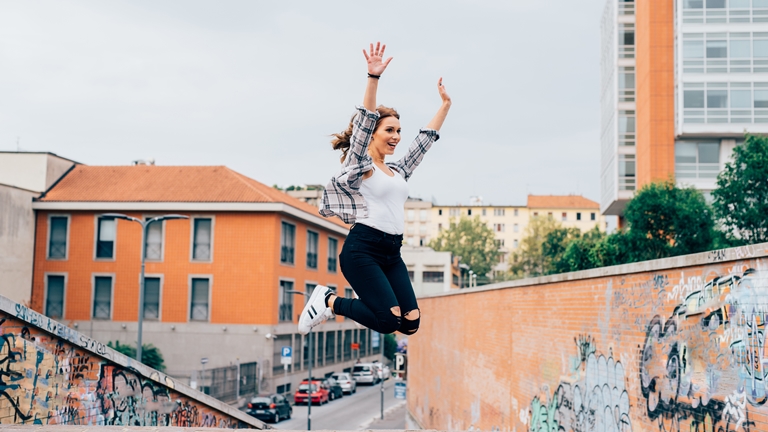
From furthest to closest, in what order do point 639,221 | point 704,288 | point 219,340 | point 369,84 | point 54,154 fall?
point 54,154
point 219,340
point 639,221
point 704,288
point 369,84

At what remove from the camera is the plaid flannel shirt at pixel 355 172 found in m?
4.76

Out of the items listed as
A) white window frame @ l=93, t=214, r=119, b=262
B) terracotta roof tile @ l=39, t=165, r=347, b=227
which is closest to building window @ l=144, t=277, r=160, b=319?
Answer: white window frame @ l=93, t=214, r=119, b=262

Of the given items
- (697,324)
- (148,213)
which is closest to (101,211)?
(148,213)

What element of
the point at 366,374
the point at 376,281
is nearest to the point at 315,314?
the point at 376,281

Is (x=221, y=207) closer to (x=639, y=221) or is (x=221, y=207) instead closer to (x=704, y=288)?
(x=639, y=221)

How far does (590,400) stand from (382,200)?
7.31 m

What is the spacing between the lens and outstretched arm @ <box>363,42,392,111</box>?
467 cm

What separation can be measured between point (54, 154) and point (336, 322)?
23411 millimetres

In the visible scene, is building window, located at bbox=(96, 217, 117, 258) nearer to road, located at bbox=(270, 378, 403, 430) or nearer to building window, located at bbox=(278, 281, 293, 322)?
building window, located at bbox=(278, 281, 293, 322)

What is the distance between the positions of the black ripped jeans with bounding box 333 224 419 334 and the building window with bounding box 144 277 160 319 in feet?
131

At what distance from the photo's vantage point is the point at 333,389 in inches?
1817

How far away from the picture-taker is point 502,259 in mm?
124000

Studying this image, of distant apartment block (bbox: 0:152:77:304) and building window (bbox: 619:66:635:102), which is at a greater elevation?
building window (bbox: 619:66:635:102)

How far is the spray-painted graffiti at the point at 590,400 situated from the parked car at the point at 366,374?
43098 millimetres
